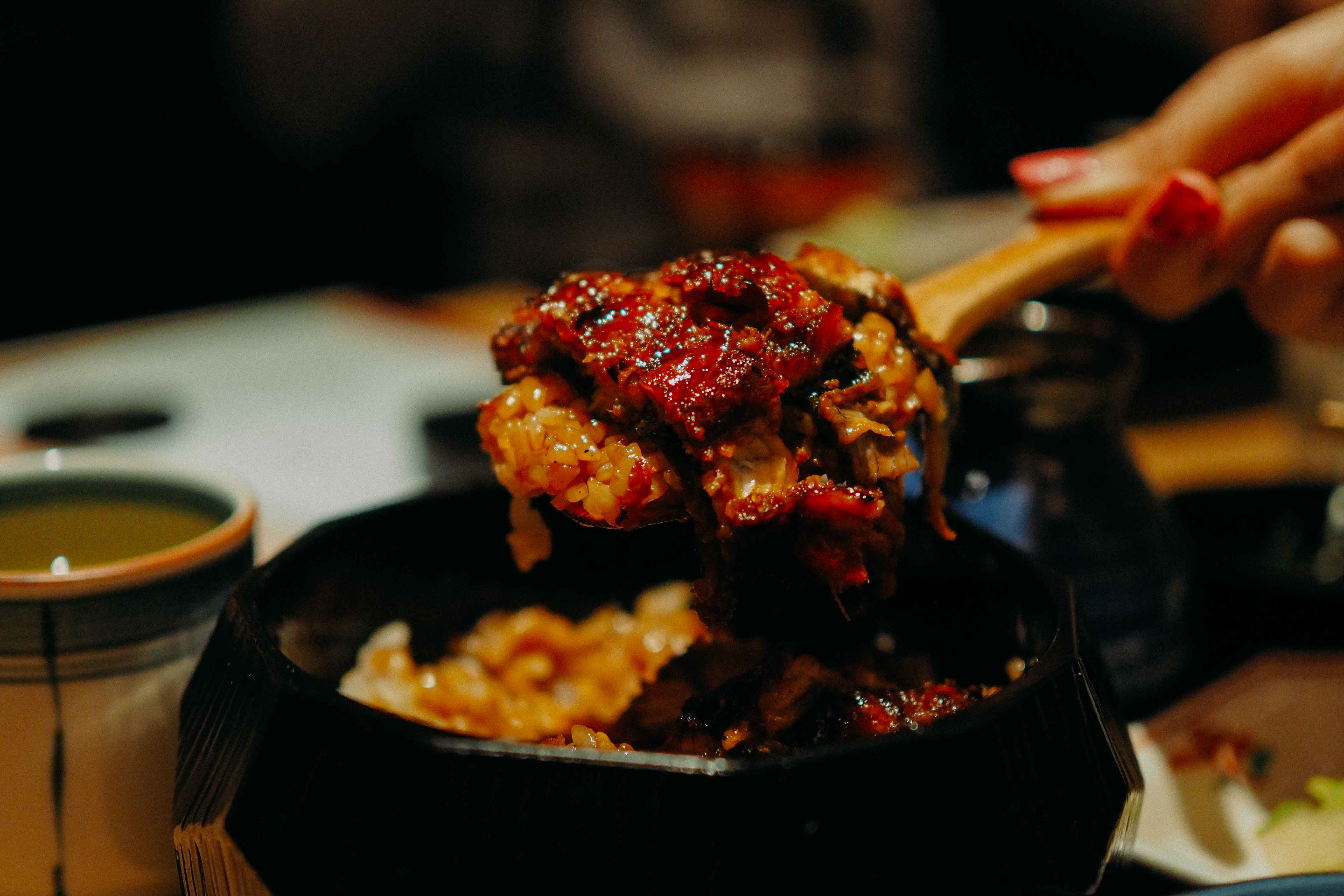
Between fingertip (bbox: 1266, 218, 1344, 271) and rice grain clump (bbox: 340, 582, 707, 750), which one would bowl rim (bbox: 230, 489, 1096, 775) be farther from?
fingertip (bbox: 1266, 218, 1344, 271)

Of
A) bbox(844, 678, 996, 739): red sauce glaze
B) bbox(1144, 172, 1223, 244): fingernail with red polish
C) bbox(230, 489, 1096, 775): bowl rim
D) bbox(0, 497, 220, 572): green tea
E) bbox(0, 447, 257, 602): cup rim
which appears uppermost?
bbox(1144, 172, 1223, 244): fingernail with red polish

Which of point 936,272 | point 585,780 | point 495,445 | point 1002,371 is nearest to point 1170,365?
point 1002,371

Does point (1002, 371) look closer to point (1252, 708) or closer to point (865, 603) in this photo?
point (1252, 708)

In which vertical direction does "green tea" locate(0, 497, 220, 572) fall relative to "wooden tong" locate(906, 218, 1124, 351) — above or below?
below

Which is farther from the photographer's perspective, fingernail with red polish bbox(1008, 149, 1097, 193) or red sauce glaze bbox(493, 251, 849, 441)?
fingernail with red polish bbox(1008, 149, 1097, 193)

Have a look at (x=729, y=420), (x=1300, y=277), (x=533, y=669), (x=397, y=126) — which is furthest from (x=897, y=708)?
(x=397, y=126)

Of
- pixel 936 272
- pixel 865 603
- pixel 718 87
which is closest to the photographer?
pixel 865 603

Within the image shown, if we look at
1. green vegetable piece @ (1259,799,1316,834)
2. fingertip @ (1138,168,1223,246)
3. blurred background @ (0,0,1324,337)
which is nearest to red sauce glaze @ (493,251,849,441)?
fingertip @ (1138,168,1223,246)
